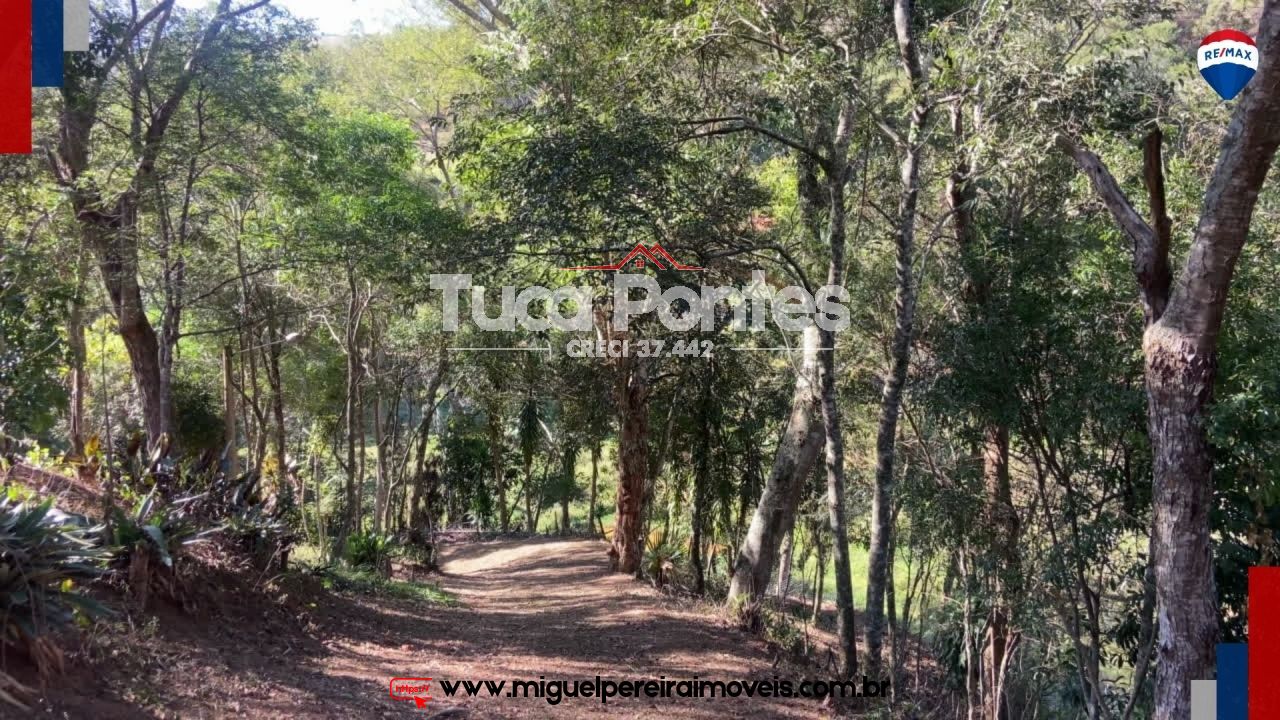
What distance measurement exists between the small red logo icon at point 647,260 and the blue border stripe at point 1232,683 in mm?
5137

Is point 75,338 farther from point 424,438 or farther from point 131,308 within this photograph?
point 424,438

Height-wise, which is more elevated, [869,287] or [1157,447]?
[869,287]

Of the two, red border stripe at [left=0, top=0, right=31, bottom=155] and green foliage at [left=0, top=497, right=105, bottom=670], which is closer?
green foliage at [left=0, top=497, right=105, bottom=670]

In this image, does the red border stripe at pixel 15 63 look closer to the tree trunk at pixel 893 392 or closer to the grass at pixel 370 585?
the grass at pixel 370 585

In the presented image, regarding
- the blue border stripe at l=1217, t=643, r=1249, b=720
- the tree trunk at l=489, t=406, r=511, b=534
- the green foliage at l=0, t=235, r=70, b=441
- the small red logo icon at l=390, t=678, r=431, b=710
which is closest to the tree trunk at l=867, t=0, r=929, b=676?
the blue border stripe at l=1217, t=643, r=1249, b=720

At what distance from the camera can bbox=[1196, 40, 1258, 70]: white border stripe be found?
6.06 m

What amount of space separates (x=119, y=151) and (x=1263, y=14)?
9.85m

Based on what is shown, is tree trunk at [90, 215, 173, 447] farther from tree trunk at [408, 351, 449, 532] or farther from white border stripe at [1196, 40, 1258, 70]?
white border stripe at [1196, 40, 1258, 70]

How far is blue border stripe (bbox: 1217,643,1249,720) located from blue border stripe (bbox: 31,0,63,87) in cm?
1003

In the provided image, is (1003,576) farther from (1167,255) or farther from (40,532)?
(40,532)

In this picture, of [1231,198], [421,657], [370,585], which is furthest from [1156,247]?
[370,585]

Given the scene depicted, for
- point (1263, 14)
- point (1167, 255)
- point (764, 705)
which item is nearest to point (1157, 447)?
point (1167, 255)

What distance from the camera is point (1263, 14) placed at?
18.6 ft

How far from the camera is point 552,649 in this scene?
8.51 m
